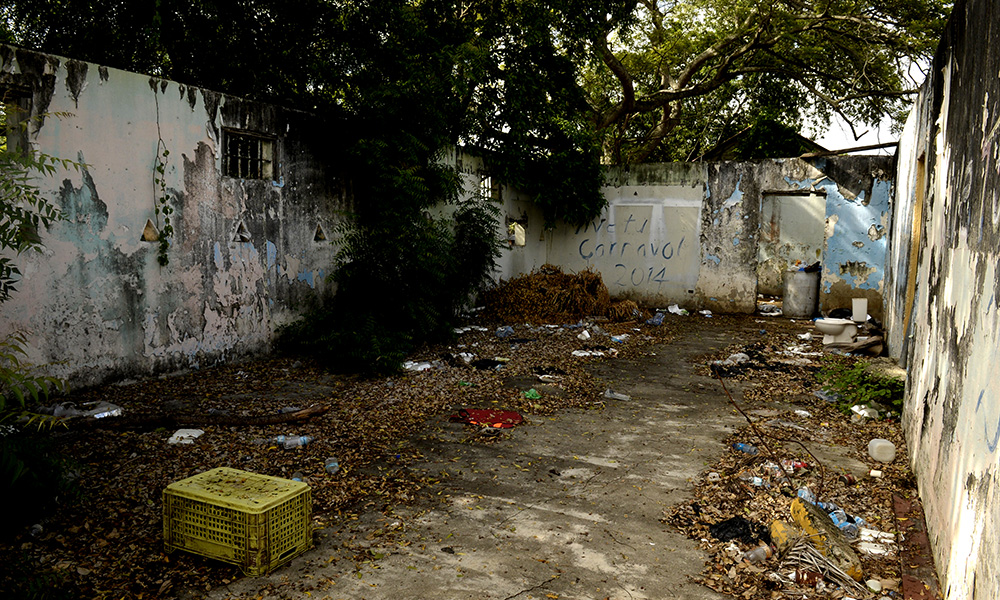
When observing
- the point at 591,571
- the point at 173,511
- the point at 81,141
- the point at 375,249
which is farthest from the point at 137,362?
the point at 591,571

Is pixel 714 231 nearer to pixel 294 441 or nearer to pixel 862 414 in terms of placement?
pixel 862 414

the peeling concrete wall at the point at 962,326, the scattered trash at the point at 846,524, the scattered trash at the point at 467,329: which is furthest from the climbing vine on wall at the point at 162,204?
the peeling concrete wall at the point at 962,326

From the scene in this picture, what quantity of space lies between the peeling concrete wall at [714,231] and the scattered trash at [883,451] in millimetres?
7550

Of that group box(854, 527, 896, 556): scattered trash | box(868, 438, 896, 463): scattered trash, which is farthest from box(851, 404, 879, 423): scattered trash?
box(854, 527, 896, 556): scattered trash

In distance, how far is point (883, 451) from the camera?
4.70 meters

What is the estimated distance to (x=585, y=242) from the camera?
13617mm

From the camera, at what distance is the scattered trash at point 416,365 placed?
726 centimetres

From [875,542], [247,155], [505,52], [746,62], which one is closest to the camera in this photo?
[875,542]

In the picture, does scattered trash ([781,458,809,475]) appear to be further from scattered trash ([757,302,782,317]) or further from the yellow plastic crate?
scattered trash ([757,302,782,317])

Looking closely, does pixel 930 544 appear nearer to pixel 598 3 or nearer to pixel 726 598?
pixel 726 598

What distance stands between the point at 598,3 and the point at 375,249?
20.8ft

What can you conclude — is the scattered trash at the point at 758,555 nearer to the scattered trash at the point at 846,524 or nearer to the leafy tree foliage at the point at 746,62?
the scattered trash at the point at 846,524

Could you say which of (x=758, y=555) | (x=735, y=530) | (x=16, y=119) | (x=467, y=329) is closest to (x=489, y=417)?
(x=735, y=530)

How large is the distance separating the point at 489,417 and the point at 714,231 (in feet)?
27.5
